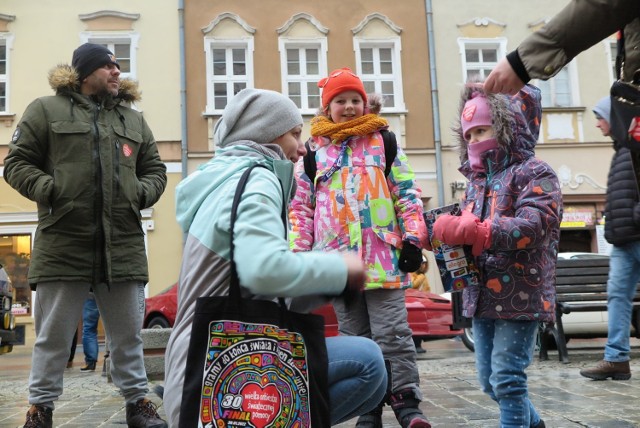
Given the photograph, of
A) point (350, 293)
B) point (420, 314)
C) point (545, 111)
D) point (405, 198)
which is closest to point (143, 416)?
point (405, 198)

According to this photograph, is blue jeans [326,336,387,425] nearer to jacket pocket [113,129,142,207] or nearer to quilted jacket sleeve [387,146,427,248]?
quilted jacket sleeve [387,146,427,248]

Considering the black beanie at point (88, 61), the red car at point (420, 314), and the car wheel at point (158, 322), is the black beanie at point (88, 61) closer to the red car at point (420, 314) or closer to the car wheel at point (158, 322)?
the red car at point (420, 314)

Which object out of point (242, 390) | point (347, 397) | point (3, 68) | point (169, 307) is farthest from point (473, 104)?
point (3, 68)

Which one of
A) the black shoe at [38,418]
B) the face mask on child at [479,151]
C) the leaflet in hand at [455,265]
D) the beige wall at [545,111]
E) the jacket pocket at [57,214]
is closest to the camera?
the leaflet in hand at [455,265]

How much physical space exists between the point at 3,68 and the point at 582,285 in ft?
48.2

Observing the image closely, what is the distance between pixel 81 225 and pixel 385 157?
5.70 feet

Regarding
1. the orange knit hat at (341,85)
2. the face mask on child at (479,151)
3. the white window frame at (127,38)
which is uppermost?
the white window frame at (127,38)

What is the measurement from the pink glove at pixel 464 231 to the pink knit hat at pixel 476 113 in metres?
0.55

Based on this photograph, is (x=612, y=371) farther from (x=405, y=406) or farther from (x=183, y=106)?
(x=183, y=106)

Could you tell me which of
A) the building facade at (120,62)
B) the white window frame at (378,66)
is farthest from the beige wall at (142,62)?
the white window frame at (378,66)

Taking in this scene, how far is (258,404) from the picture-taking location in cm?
236

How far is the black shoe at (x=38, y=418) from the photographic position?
4090 millimetres

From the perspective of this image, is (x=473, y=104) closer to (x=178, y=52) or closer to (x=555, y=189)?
(x=555, y=189)

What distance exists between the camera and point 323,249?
4.50 m
